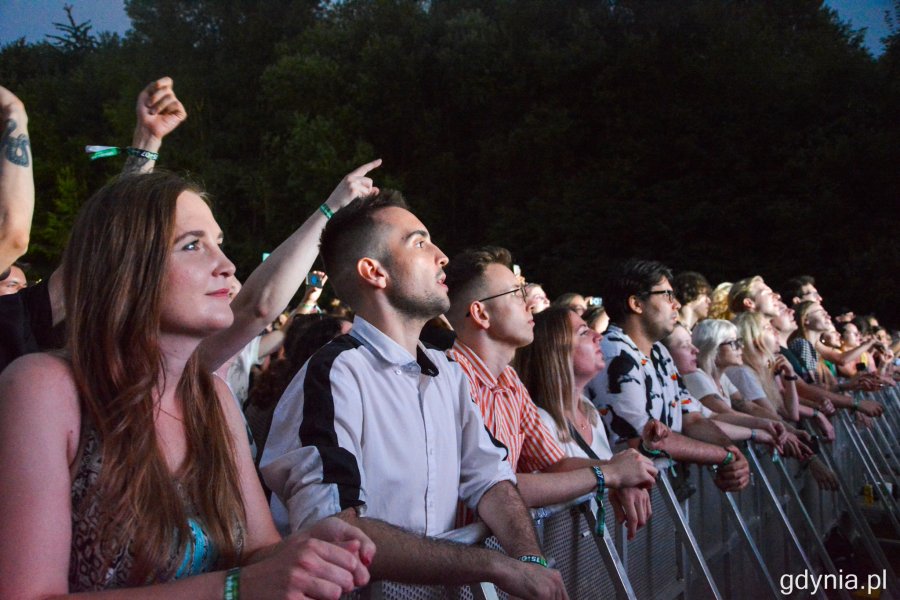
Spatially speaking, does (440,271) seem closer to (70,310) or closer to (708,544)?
(70,310)

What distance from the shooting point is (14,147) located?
2.21 m

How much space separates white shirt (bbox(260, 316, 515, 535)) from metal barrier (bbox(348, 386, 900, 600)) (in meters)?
0.18

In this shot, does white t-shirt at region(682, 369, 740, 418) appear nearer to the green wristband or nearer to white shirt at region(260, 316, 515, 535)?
the green wristband

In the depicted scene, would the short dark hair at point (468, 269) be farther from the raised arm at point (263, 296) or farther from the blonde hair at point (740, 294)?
the blonde hair at point (740, 294)

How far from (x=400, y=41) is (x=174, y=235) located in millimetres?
30689

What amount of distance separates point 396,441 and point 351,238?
0.77m

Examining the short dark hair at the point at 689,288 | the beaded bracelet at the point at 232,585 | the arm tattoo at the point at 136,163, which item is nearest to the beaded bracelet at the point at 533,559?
the beaded bracelet at the point at 232,585

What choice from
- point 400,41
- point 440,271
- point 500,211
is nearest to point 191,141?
point 400,41

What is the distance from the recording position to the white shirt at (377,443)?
75.5 inches

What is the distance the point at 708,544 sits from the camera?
151 inches

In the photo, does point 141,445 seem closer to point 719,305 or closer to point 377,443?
point 377,443

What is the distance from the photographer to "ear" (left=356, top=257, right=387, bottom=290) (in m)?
2.50

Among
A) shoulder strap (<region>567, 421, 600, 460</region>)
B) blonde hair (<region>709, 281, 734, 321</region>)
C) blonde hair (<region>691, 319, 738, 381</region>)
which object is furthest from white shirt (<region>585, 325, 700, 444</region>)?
blonde hair (<region>709, 281, 734, 321</region>)

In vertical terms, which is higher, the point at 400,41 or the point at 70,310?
the point at 400,41
